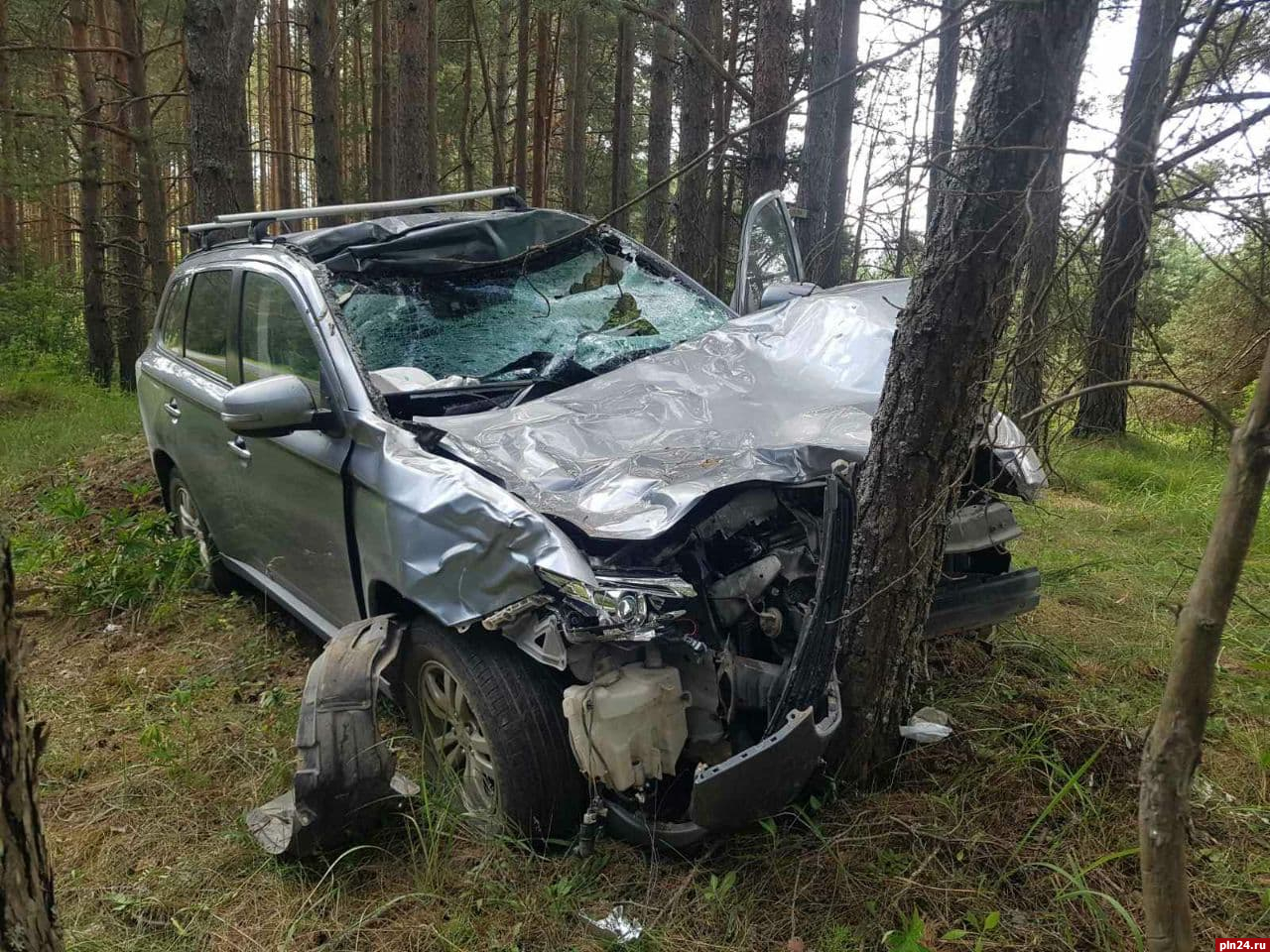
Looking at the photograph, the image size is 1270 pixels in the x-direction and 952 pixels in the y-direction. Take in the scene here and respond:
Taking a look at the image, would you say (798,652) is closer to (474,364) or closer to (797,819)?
(797,819)

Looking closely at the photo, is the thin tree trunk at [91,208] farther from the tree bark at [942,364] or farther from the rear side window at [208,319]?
the tree bark at [942,364]

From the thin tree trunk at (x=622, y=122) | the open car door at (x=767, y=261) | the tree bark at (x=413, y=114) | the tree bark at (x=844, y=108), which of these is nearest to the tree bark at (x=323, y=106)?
the tree bark at (x=413, y=114)

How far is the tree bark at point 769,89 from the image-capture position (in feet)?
26.0

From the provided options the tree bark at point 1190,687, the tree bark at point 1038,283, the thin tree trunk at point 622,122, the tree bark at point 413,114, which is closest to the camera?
the tree bark at point 1190,687

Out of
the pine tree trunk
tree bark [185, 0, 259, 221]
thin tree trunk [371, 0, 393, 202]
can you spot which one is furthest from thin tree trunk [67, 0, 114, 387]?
the pine tree trunk

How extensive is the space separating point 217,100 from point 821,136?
5241 mm

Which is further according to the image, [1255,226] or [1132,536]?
[1132,536]

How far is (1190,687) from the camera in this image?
1423 mm

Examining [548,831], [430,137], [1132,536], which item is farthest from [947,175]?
[430,137]

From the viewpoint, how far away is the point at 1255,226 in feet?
5.96

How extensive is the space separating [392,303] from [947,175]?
7.89 feet

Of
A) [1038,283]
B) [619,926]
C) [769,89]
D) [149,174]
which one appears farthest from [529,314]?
[149,174]

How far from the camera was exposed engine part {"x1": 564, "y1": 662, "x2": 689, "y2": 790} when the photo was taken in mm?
2314

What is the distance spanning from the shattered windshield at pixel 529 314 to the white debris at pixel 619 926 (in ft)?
6.52
